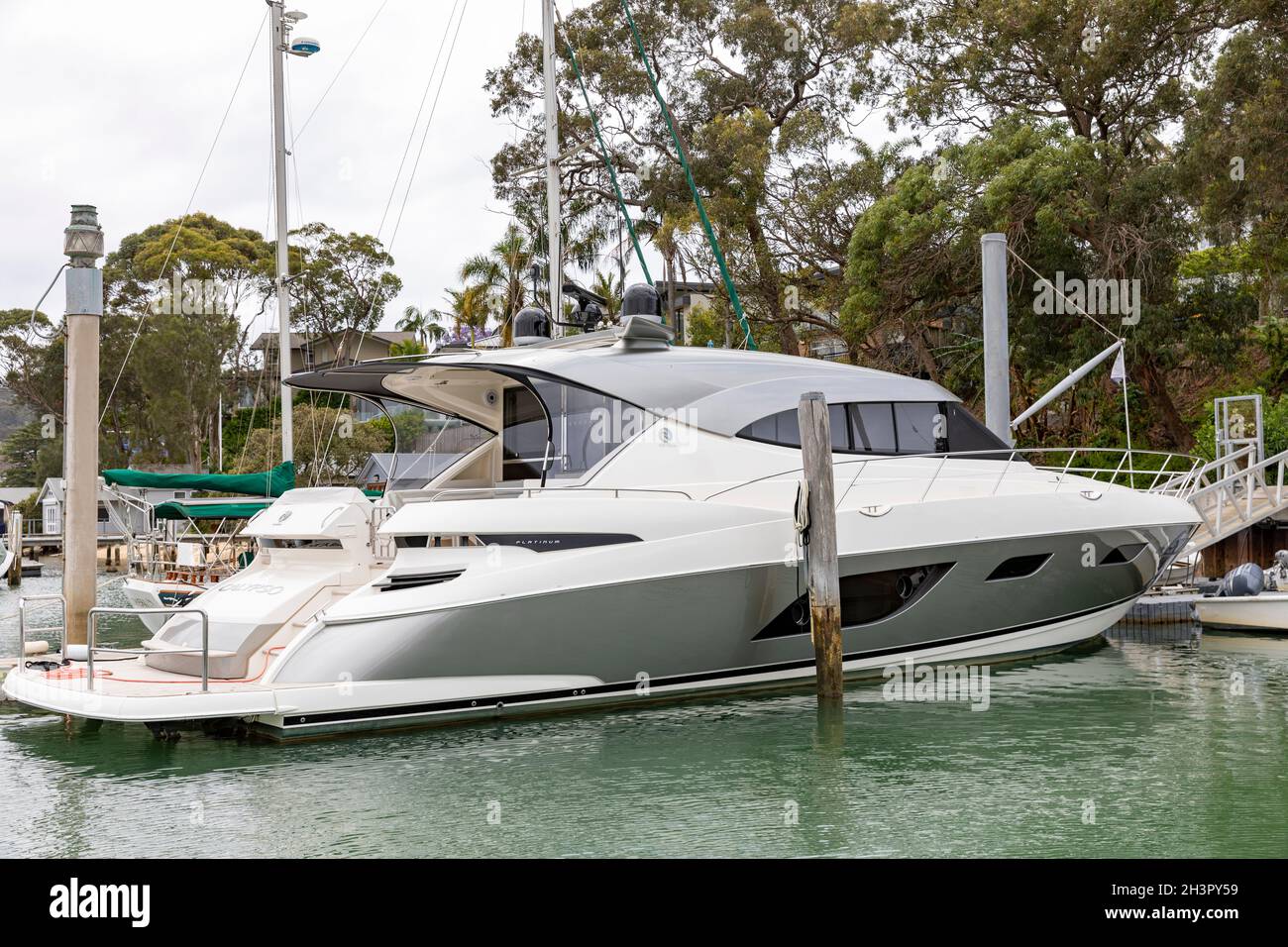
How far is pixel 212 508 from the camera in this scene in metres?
19.4

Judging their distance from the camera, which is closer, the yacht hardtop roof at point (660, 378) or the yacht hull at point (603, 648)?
the yacht hull at point (603, 648)

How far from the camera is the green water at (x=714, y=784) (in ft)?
22.9

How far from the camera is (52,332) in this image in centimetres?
5503

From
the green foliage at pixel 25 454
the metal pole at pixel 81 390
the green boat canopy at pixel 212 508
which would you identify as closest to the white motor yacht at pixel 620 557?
the metal pole at pixel 81 390

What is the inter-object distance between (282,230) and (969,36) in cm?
1570

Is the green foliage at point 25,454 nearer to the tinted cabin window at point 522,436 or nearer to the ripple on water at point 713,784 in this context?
the tinted cabin window at point 522,436

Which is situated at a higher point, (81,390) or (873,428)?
(81,390)

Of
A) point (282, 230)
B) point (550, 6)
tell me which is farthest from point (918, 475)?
point (282, 230)

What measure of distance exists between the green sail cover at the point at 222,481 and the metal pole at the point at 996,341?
9890mm

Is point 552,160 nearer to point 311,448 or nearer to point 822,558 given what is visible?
point 822,558

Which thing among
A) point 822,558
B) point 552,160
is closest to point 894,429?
point 822,558

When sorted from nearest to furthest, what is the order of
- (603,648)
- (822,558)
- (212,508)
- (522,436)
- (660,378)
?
1. (603,648)
2. (822,558)
3. (660,378)
4. (522,436)
5. (212,508)

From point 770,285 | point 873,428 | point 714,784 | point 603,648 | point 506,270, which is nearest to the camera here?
point 714,784

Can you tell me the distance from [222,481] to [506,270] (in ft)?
91.4
